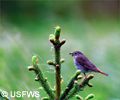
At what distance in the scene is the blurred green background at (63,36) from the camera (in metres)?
3.04

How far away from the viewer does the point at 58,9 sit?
832 cm

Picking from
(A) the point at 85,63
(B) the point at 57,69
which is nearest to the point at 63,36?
(A) the point at 85,63

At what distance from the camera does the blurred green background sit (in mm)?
3037

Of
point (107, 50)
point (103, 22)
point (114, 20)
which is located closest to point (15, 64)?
point (107, 50)

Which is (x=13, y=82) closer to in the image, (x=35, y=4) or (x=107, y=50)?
(x=107, y=50)

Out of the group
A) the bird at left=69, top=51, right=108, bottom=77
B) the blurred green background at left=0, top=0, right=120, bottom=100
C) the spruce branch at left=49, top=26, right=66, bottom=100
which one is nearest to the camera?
the spruce branch at left=49, top=26, right=66, bottom=100

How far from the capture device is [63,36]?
613cm

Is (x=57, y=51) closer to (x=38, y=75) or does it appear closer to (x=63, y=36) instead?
(x=38, y=75)

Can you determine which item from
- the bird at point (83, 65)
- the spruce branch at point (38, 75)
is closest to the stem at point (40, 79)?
the spruce branch at point (38, 75)

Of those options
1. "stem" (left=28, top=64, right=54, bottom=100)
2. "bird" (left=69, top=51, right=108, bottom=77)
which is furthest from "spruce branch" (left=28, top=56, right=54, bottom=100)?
"bird" (left=69, top=51, right=108, bottom=77)

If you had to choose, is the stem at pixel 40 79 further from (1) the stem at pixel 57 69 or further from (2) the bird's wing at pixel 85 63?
(2) the bird's wing at pixel 85 63

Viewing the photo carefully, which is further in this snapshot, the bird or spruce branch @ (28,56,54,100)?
the bird

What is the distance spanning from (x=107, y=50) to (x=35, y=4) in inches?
179

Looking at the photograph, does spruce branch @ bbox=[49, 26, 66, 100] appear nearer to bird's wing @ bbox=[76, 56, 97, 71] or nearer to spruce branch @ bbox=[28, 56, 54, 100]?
spruce branch @ bbox=[28, 56, 54, 100]
